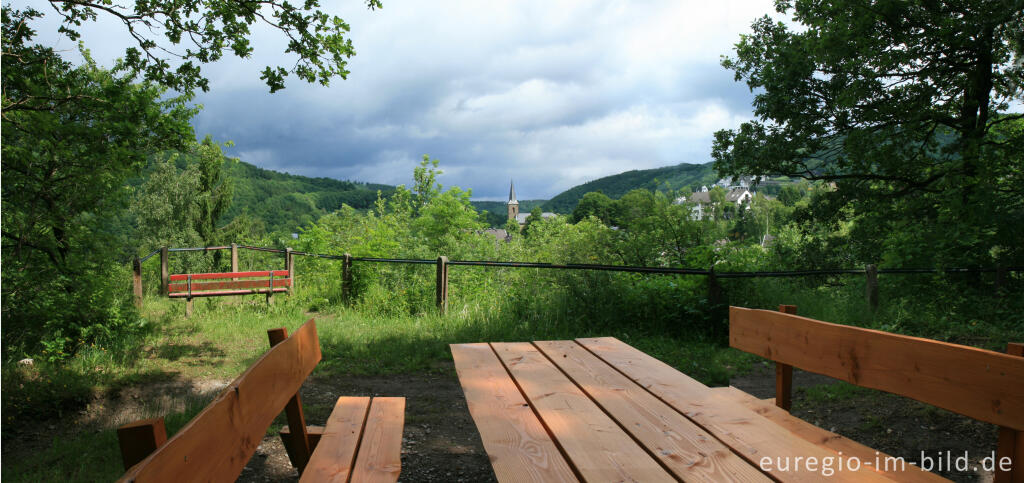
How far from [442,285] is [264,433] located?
6.27 m

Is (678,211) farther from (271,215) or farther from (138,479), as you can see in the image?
(271,215)

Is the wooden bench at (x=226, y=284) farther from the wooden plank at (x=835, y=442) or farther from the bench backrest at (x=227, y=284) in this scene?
the wooden plank at (x=835, y=442)

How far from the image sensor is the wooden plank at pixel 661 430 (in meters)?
1.44

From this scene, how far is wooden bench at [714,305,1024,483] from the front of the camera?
4.75 feet

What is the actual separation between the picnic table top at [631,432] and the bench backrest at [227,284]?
27.0 feet

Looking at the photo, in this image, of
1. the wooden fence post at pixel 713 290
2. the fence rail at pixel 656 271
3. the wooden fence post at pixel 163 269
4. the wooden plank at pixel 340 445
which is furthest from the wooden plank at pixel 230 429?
the wooden fence post at pixel 163 269

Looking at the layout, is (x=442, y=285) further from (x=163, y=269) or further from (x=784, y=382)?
(x=163, y=269)

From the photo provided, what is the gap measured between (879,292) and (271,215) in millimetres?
51447

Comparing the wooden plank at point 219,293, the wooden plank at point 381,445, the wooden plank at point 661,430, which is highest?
the wooden plank at point 661,430

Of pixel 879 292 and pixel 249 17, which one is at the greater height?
pixel 249 17

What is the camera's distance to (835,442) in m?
1.71

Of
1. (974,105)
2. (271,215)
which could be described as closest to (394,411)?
(974,105)

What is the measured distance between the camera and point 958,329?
5.56 m

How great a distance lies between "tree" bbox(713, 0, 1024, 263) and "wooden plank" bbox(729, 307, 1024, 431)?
7.42m
